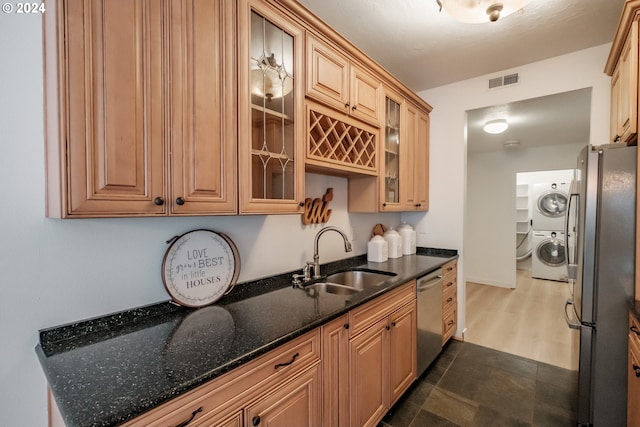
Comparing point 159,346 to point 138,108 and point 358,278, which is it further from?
point 358,278

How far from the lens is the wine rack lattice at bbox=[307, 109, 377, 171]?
5.81 ft

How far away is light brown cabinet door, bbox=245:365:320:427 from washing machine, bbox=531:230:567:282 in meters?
6.02

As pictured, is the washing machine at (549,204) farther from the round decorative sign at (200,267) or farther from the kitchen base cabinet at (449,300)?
the round decorative sign at (200,267)

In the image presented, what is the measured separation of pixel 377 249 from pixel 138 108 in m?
2.11

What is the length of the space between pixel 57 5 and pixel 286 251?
1.56 metres

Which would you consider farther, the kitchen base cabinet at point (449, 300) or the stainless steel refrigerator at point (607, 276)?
the kitchen base cabinet at point (449, 300)

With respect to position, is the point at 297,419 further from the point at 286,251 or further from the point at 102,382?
the point at 286,251

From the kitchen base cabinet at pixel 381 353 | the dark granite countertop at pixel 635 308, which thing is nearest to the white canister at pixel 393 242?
the kitchen base cabinet at pixel 381 353

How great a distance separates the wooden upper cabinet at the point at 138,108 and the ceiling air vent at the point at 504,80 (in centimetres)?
258

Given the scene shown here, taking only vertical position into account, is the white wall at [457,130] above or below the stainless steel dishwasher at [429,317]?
above

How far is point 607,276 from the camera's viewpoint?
161 centimetres

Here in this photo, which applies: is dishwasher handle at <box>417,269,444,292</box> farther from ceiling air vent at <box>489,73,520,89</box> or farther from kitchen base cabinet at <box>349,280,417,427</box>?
ceiling air vent at <box>489,73,520,89</box>

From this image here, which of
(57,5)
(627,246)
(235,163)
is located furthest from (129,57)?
(627,246)

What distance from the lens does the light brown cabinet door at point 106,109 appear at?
2.93 feet
